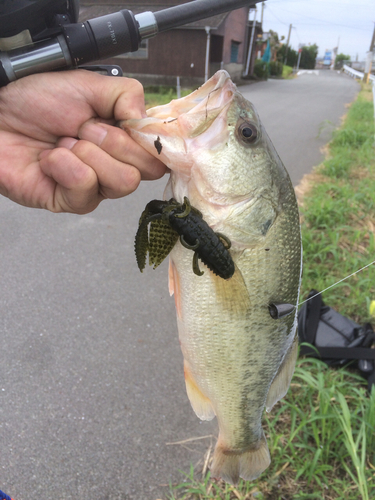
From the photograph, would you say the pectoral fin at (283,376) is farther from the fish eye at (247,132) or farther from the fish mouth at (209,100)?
the fish mouth at (209,100)

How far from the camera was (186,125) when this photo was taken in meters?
1.13

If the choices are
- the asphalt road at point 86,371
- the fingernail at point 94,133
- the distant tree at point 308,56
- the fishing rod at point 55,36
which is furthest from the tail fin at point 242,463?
the distant tree at point 308,56

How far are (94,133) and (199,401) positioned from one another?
1.08 m

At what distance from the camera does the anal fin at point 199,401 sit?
1.50 metres

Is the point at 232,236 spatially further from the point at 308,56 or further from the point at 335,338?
the point at 308,56

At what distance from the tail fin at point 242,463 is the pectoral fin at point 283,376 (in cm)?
19

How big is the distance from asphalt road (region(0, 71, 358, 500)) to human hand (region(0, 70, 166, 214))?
5.60 feet

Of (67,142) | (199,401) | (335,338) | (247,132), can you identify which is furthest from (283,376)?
(335,338)

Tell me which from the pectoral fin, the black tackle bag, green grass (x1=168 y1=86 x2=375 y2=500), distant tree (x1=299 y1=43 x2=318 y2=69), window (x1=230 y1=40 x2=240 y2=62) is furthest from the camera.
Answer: distant tree (x1=299 y1=43 x2=318 y2=69)

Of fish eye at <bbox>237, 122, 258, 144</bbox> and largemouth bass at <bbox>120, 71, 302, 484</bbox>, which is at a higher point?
fish eye at <bbox>237, 122, 258, 144</bbox>

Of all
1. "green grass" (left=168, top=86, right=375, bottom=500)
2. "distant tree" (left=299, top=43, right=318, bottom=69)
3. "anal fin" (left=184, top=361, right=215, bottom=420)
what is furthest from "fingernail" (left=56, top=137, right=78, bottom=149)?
"distant tree" (left=299, top=43, right=318, bottom=69)

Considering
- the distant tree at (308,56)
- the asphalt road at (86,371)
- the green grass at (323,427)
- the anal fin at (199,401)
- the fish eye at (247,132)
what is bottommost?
the distant tree at (308,56)

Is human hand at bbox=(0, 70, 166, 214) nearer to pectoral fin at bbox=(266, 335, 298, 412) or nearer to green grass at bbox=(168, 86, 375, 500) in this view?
pectoral fin at bbox=(266, 335, 298, 412)

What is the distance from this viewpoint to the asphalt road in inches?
86.5
